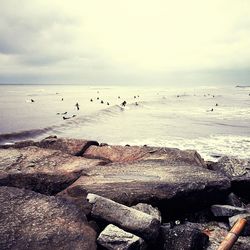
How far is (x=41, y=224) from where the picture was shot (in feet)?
17.4

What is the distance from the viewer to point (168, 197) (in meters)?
6.50

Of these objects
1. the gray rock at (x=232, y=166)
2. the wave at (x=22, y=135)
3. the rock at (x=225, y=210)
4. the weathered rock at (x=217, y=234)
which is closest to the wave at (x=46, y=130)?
the wave at (x=22, y=135)

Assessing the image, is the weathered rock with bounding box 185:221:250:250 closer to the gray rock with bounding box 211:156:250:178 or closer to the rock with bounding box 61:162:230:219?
the rock with bounding box 61:162:230:219

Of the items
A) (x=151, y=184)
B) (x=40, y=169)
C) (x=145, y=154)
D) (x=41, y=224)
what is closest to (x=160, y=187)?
(x=151, y=184)

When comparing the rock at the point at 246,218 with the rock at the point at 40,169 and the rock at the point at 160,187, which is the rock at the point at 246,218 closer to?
the rock at the point at 160,187

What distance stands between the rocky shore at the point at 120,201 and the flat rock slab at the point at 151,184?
0.07 ft

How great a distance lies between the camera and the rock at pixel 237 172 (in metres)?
7.68

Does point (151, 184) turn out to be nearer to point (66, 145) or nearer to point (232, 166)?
point (232, 166)

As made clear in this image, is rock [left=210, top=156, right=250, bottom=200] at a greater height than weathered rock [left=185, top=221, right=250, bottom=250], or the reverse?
rock [left=210, top=156, right=250, bottom=200]

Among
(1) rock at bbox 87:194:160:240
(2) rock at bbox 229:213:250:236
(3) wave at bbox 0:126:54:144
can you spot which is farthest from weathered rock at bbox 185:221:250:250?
(3) wave at bbox 0:126:54:144

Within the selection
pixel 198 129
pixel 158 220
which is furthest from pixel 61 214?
pixel 198 129

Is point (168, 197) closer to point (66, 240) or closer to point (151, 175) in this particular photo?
point (151, 175)

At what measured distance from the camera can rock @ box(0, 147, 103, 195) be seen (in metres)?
7.59

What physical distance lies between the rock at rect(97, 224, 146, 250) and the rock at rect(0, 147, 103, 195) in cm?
287
